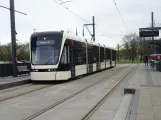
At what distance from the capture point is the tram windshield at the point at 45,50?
1916 centimetres

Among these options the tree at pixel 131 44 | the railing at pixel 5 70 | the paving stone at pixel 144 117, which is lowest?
the paving stone at pixel 144 117

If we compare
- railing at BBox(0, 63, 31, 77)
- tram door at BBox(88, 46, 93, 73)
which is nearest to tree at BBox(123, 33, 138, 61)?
tram door at BBox(88, 46, 93, 73)

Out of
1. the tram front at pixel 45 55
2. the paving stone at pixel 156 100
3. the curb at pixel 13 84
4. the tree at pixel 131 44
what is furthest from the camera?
the tree at pixel 131 44

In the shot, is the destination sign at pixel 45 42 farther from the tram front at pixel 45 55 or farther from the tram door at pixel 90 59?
the tram door at pixel 90 59

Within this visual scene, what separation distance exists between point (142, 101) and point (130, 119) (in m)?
3.00

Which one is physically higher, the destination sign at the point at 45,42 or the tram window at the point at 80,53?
the destination sign at the point at 45,42

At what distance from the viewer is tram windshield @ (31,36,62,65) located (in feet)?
62.8

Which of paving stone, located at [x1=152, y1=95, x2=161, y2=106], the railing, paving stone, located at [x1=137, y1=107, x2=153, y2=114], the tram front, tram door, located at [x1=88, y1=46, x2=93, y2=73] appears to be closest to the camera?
paving stone, located at [x1=137, y1=107, x2=153, y2=114]

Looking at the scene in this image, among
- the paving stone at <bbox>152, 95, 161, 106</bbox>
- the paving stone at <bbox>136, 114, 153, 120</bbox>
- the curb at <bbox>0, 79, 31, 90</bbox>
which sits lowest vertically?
the paving stone at <bbox>136, 114, 153, 120</bbox>

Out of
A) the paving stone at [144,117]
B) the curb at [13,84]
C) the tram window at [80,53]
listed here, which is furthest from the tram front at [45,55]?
the paving stone at [144,117]

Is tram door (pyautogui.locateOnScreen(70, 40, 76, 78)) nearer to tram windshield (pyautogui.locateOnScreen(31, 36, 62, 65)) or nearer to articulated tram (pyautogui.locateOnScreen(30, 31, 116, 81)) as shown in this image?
articulated tram (pyautogui.locateOnScreen(30, 31, 116, 81))

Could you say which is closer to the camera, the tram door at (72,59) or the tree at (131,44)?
the tram door at (72,59)

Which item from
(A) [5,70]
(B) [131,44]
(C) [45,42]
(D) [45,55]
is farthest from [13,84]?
(B) [131,44]

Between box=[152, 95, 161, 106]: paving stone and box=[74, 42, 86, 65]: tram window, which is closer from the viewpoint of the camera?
box=[152, 95, 161, 106]: paving stone
